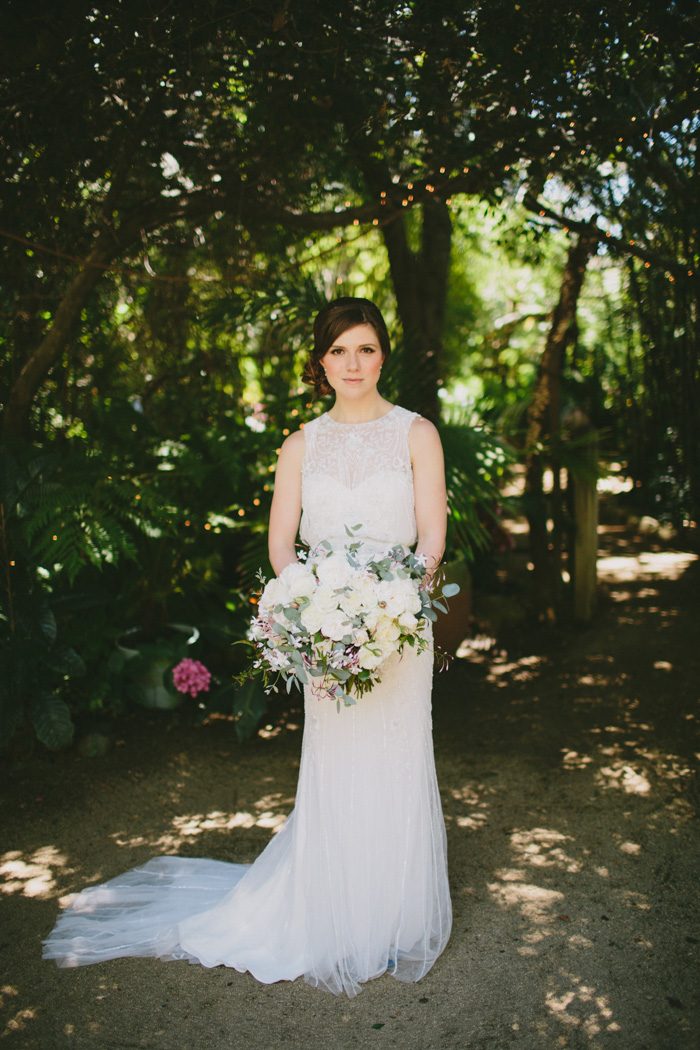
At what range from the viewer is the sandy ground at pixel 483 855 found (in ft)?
9.55

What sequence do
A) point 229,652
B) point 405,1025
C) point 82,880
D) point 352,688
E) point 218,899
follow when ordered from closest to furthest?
point 405,1025
point 352,688
point 218,899
point 82,880
point 229,652

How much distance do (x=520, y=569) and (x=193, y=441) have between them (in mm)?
3715

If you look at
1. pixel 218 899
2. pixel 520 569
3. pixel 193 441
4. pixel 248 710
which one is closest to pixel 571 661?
pixel 520 569

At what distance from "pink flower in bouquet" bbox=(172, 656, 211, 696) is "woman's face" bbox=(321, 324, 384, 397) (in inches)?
96.4

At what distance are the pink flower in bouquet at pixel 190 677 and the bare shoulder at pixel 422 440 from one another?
8.12 feet

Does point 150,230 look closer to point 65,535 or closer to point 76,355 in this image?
point 76,355

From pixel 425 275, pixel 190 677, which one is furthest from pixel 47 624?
pixel 425 275

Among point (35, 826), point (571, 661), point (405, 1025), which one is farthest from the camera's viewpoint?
point (571, 661)

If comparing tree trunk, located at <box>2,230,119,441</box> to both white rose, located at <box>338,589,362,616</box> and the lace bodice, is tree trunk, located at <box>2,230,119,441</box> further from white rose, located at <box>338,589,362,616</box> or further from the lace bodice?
white rose, located at <box>338,589,362,616</box>

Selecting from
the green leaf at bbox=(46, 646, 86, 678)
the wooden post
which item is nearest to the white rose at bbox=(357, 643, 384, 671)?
the green leaf at bbox=(46, 646, 86, 678)

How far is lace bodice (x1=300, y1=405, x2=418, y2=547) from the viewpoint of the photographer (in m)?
3.22

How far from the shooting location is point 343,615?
8.86 ft

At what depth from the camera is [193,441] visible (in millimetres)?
5996

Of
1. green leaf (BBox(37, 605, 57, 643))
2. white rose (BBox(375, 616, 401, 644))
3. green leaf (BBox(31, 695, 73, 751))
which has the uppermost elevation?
A: white rose (BBox(375, 616, 401, 644))
